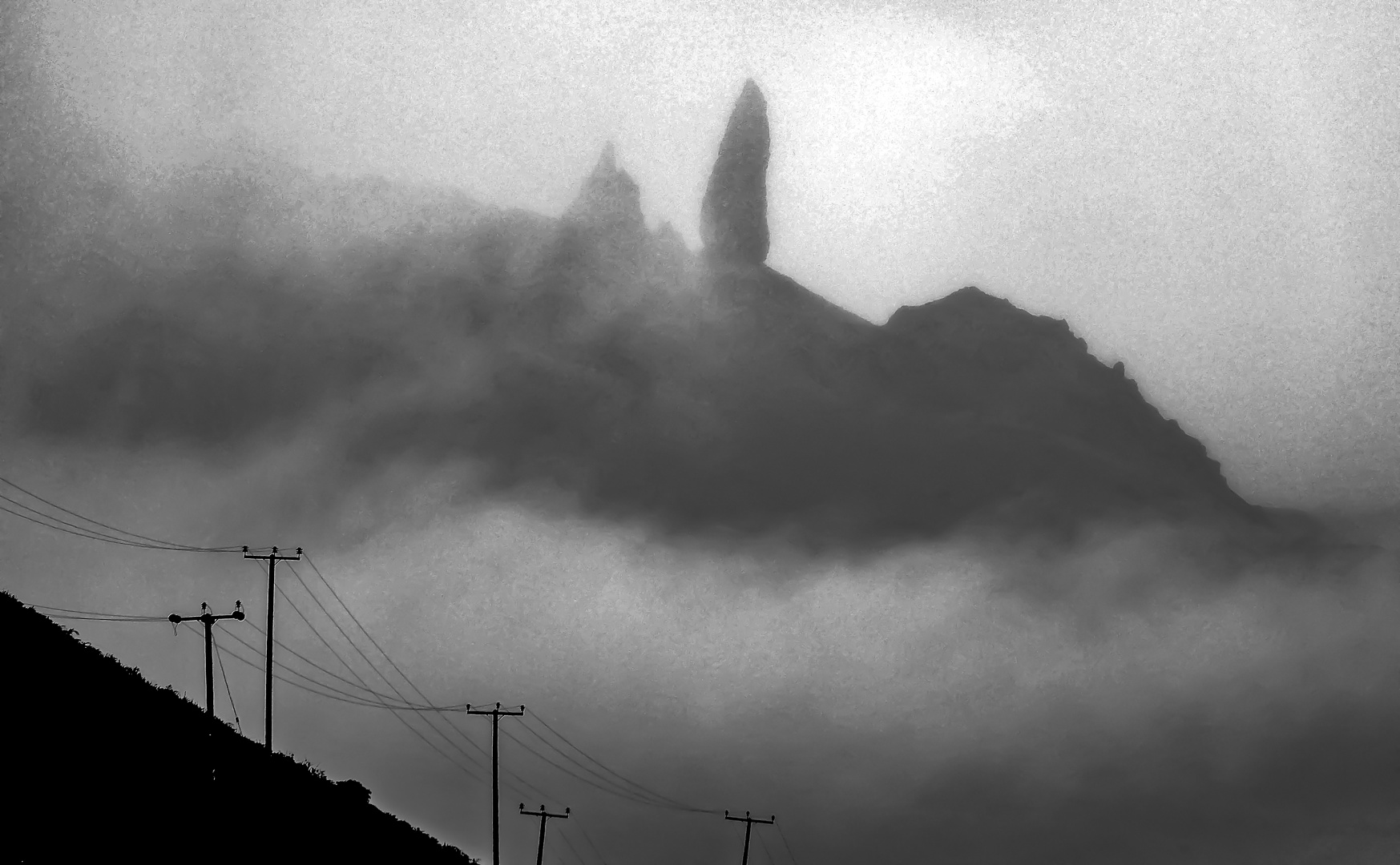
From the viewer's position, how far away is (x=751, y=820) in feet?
362

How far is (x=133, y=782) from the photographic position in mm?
56031

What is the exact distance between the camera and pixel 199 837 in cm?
5419

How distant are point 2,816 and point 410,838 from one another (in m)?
43.3

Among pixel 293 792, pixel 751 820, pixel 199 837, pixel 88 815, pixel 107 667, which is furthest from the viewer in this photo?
pixel 751 820

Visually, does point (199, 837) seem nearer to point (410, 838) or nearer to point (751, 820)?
point (410, 838)

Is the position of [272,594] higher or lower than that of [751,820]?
higher

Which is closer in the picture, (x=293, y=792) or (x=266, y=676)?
(x=266, y=676)

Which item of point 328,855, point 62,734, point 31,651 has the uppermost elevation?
point 31,651

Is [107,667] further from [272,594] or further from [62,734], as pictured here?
[62,734]

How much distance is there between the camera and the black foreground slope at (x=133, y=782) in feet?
162

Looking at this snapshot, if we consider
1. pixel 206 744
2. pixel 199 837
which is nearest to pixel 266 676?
pixel 206 744

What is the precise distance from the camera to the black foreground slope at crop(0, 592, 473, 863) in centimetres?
4944

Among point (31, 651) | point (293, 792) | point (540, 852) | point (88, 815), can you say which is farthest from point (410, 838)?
point (88, 815)

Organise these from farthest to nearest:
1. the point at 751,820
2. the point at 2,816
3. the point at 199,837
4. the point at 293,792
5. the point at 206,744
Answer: the point at 751,820 → the point at 293,792 → the point at 206,744 → the point at 199,837 → the point at 2,816
